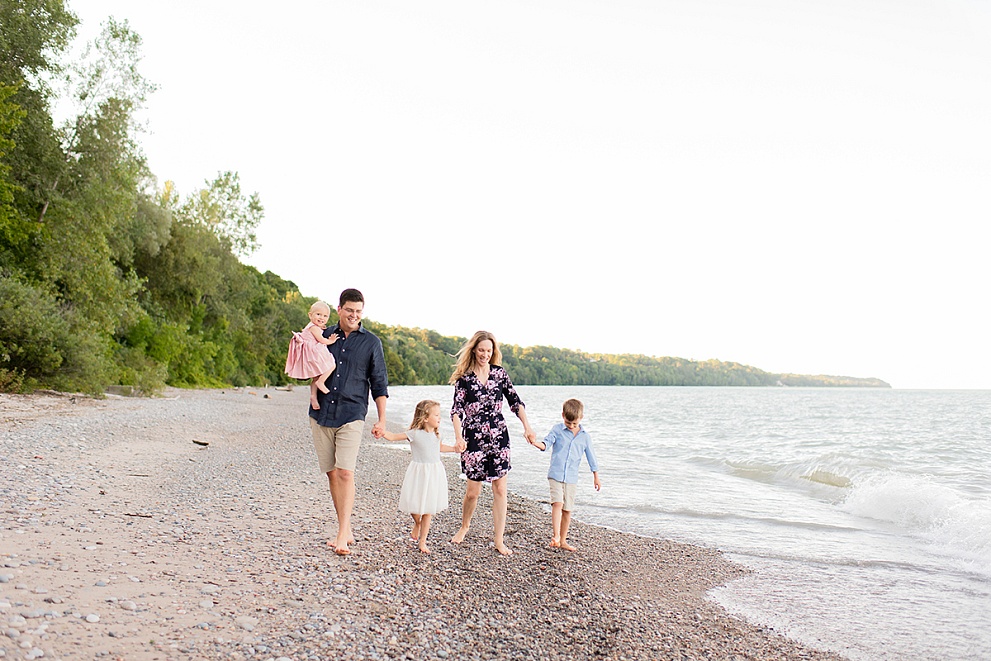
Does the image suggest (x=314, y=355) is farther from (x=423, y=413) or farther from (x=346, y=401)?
(x=423, y=413)

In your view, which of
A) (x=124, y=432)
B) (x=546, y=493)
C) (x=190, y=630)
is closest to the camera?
(x=190, y=630)

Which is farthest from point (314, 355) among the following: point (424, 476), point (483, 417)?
point (483, 417)

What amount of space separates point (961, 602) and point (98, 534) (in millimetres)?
7753

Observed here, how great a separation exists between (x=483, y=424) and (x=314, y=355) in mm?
1856

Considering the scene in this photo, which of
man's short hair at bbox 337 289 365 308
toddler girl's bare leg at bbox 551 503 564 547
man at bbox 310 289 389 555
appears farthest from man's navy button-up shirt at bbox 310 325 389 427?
toddler girl's bare leg at bbox 551 503 564 547

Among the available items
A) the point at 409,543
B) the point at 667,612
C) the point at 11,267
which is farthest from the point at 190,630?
the point at 11,267

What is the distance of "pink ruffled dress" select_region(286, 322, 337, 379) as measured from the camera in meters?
5.48

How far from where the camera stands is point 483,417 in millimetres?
6535

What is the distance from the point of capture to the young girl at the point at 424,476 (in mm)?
6152

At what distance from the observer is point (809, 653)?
4809 mm

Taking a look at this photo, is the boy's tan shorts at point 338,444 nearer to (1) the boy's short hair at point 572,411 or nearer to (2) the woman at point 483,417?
(2) the woman at point 483,417

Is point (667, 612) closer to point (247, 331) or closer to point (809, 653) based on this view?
point (809, 653)

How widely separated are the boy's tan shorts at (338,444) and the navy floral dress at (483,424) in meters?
1.16

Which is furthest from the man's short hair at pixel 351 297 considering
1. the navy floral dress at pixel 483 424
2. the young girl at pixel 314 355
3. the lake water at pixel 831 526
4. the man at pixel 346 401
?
the lake water at pixel 831 526
